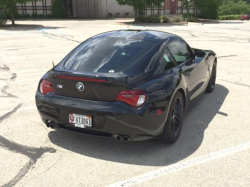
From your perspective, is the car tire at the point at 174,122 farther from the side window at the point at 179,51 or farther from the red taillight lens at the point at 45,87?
the red taillight lens at the point at 45,87

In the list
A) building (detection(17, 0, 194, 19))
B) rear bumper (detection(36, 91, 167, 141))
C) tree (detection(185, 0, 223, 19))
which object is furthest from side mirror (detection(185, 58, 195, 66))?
building (detection(17, 0, 194, 19))

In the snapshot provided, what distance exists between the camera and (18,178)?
319 centimetres

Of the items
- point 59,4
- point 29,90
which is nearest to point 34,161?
point 29,90

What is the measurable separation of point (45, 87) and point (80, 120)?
770mm

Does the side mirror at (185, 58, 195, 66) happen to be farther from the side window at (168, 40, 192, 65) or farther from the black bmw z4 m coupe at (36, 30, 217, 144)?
the black bmw z4 m coupe at (36, 30, 217, 144)

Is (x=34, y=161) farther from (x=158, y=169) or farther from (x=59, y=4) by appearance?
(x=59, y=4)

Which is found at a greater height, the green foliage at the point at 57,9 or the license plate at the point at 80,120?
the green foliage at the point at 57,9

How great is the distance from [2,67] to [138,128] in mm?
7234

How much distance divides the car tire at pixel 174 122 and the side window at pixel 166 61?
0.42 metres

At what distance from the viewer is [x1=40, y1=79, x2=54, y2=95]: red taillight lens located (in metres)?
3.88

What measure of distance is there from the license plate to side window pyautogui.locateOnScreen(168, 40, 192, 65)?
71.6 inches

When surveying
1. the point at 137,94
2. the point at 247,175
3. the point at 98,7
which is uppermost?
the point at 98,7

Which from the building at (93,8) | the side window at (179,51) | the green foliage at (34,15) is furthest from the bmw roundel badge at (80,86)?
the green foliage at (34,15)

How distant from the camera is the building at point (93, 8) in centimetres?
4784
